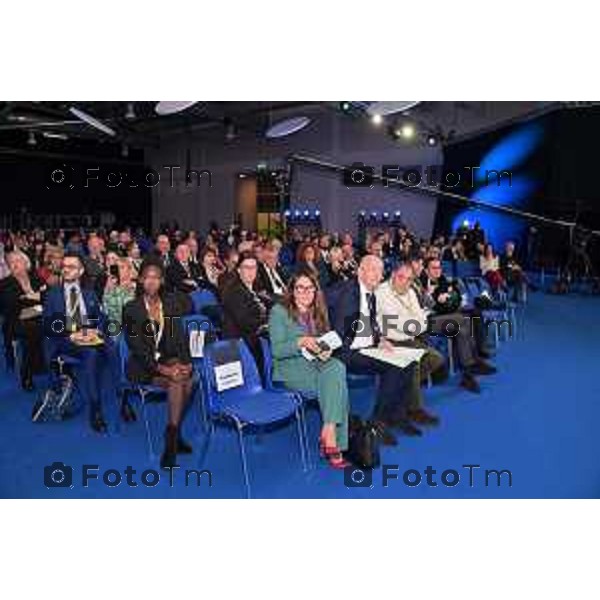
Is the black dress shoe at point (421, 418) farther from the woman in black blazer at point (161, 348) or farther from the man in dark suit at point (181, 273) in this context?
the man in dark suit at point (181, 273)

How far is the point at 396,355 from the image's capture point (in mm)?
4613

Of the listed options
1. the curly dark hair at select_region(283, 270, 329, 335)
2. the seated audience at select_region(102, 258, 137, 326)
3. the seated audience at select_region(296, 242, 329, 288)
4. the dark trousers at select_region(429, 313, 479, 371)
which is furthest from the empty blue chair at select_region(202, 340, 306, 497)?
the dark trousers at select_region(429, 313, 479, 371)

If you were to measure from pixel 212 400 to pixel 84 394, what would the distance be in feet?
6.47

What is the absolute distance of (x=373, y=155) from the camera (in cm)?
1734

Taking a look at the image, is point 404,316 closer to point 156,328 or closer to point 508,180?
point 156,328

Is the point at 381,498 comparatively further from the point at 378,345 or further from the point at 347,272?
the point at 347,272

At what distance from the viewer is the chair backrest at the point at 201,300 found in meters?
6.00

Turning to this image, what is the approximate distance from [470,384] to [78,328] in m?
3.33

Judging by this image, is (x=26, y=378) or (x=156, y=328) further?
(x=26, y=378)

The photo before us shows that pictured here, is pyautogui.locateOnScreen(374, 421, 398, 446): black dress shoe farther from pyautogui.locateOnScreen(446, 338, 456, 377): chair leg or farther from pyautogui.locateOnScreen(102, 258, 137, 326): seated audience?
pyautogui.locateOnScreen(102, 258, 137, 326): seated audience

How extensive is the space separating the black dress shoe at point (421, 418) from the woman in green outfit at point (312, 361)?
932mm

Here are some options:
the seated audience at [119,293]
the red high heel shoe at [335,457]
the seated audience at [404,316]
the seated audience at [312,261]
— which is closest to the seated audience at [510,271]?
the seated audience at [312,261]

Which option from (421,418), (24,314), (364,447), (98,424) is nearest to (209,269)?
(24,314)

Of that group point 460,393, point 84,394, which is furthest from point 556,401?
point 84,394
